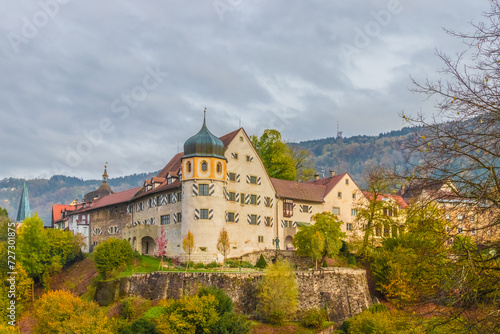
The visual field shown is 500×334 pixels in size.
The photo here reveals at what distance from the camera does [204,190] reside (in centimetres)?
5588

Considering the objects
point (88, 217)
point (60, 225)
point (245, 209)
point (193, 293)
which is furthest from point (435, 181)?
point (60, 225)

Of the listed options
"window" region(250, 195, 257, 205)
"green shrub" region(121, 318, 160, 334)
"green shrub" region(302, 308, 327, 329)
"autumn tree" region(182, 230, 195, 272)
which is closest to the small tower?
"autumn tree" region(182, 230, 195, 272)

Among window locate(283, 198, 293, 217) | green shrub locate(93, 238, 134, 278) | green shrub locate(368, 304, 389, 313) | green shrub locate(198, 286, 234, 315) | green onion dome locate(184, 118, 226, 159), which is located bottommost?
green shrub locate(368, 304, 389, 313)

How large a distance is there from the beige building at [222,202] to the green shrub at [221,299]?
1017cm

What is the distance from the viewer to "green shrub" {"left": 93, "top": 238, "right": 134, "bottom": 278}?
51688mm

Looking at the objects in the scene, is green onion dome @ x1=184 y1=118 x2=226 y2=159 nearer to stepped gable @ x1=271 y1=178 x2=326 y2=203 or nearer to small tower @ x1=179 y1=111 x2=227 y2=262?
small tower @ x1=179 y1=111 x2=227 y2=262

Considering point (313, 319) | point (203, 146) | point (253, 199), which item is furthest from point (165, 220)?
point (313, 319)

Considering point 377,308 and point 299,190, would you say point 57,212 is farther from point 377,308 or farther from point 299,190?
point 377,308

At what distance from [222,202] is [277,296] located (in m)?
14.1

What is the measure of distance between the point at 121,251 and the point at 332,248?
66.6 feet

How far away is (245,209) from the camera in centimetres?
6019

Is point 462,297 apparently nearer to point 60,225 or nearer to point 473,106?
point 473,106

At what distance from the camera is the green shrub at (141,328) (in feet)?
→ 132

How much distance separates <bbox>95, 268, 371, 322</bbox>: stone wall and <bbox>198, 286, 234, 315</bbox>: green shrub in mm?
2219
